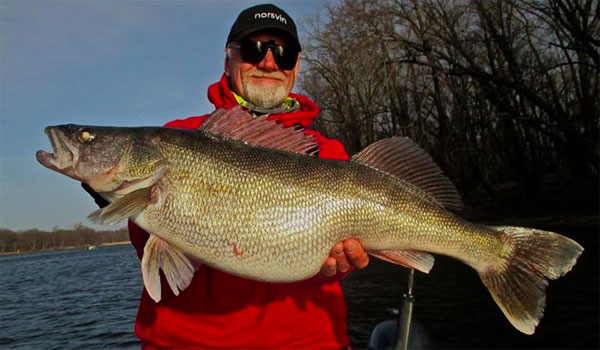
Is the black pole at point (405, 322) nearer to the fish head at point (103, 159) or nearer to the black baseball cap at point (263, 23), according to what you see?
the black baseball cap at point (263, 23)

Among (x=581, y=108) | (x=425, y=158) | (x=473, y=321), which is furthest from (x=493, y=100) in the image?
(x=425, y=158)

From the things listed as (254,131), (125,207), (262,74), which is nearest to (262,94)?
(262,74)

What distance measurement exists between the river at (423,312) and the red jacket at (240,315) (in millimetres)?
5205

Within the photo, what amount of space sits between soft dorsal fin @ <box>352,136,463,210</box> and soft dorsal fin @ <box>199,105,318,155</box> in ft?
1.20

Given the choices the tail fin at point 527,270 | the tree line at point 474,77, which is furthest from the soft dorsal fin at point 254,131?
the tree line at point 474,77

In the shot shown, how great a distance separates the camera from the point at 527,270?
2949mm

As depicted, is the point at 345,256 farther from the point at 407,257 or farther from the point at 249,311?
the point at 249,311

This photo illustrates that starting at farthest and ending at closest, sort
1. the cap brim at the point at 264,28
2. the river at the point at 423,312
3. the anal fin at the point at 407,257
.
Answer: the river at the point at 423,312 < the cap brim at the point at 264,28 < the anal fin at the point at 407,257

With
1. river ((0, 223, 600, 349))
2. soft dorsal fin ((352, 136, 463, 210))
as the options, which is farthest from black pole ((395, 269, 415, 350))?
river ((0, 223, 600, 349))

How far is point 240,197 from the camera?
8.77 ft

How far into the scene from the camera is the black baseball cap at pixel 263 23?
358cm

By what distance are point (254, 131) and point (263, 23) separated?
3.54 feet

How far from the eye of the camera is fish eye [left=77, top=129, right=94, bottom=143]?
111 inches

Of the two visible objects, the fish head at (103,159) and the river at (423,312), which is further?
the river at (423,312)
